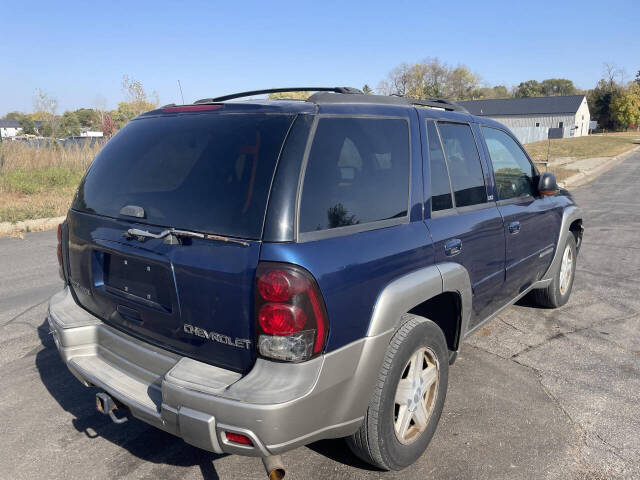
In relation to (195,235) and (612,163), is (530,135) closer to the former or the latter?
(612,163)

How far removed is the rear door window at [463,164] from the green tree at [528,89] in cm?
12573

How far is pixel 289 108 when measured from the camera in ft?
7.87

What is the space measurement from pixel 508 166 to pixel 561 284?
183cm

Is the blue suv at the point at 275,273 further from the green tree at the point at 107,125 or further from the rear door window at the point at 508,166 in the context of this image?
the green tree at the point at 107,125

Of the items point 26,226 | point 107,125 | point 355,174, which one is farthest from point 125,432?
point 107,125

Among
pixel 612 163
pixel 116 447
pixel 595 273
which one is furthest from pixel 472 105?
pixel 116 447

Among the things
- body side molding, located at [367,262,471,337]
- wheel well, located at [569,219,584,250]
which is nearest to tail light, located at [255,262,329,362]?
body side molding, located at [367,262,471,337]

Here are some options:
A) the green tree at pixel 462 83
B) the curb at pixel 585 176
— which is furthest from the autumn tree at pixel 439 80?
the curb at pixel 585 176

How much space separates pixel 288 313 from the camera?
203cm

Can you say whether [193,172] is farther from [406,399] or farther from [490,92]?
[490,92]

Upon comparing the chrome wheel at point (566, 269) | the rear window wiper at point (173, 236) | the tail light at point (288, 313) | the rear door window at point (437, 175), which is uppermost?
the rear door window at point (437, 175)

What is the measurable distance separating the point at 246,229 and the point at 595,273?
19.5 ft

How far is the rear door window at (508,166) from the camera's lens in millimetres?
3814

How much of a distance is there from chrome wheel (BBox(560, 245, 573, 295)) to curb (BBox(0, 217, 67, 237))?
8769mm
